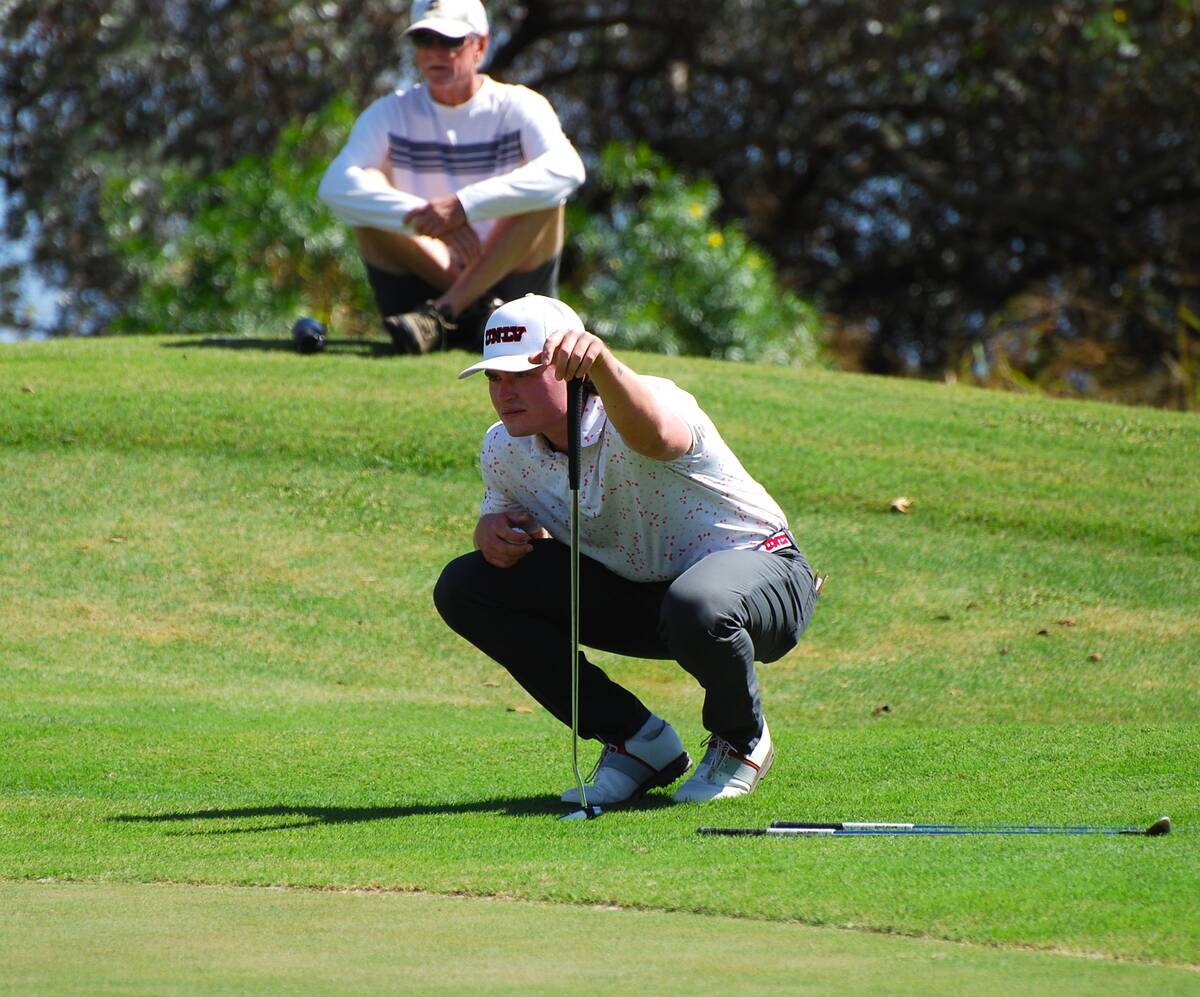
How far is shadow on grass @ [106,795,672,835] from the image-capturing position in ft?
15.0

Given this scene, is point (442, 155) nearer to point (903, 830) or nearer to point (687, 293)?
point (687, 293)

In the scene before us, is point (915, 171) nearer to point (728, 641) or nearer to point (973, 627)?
point (973, 627)

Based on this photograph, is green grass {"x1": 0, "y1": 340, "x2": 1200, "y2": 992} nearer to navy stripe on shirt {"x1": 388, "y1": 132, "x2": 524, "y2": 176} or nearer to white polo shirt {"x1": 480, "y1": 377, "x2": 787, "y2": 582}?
white polo shirt {"x1": 480, "y1": 377, "x2": 787, "y2": 582}

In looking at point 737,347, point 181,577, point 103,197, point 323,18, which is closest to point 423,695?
point 181,577

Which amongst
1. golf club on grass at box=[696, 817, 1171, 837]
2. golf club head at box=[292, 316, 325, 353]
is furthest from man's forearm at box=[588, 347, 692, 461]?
golf club head at box=[292, 316, 325, 353]

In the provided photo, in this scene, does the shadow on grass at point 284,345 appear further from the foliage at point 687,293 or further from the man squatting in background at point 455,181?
the foliage at point 687,293

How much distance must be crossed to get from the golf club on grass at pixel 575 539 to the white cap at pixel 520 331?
13 centimetres

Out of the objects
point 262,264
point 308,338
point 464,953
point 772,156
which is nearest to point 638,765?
point 464,953

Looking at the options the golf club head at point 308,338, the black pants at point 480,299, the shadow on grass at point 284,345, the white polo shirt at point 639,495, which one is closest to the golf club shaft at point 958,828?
the white polo shirt at point 639,495

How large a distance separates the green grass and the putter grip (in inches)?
33.5

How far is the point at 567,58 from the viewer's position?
18109mm

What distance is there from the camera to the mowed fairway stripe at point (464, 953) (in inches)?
112

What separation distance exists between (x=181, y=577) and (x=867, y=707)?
3010 millimetres

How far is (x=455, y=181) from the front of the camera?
9.56 metres
